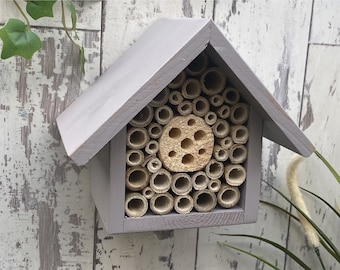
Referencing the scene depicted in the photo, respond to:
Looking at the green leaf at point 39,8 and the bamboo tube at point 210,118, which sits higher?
the green leaf at point 39,8

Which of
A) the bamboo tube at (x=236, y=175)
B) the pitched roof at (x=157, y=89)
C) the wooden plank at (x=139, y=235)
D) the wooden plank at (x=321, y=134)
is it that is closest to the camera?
the pitched roof at (x=157, y=89)

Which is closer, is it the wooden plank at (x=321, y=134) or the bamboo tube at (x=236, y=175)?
the bamboo tube at (x=236, y=175)

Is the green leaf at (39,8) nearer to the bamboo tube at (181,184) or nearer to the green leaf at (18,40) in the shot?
the green leaf at (18,40)

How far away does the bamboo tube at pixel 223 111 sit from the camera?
24.4 inches

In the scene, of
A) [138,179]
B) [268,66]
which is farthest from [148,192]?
[268,66]

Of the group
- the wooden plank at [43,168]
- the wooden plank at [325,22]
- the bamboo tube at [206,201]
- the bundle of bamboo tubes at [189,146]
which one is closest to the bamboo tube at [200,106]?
the bundle of bamboo tubes at [189,146]

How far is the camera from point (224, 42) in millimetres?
552

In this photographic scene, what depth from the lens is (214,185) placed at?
632 millimetres

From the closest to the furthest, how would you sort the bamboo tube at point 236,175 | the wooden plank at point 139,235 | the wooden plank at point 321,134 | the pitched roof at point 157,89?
the pitched roof at point 157,89, the bamboo tube at point 236,175, the wooden plank at point 139,235, the wooden plank at point 321,134

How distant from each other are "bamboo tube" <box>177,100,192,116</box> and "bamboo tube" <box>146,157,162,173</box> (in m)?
0.07

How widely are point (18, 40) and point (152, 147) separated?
0.24m

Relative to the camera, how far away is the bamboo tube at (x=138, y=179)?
0.59m

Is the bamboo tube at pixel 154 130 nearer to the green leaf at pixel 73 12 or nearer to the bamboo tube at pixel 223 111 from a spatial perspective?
the bamboo tube at pixel 223 111

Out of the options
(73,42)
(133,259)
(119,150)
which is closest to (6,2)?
(73,42)
